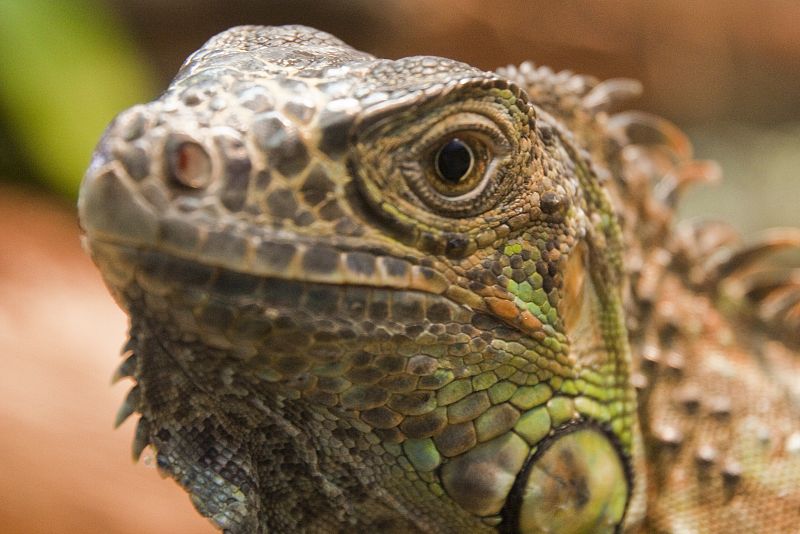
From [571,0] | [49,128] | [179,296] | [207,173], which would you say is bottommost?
[179,296]

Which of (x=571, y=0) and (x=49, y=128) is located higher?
(x=571, y=0)

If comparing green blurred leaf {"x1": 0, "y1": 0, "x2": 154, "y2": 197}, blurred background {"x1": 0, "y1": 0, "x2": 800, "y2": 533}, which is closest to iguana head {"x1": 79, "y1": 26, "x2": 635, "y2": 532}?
blurred background {"x1": 0, "y1": 0, "x2": 800, "y2": 533}

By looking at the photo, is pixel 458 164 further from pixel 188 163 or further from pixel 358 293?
pixel 188 163

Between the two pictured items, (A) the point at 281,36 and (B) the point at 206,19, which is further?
(B) the point at 206,19

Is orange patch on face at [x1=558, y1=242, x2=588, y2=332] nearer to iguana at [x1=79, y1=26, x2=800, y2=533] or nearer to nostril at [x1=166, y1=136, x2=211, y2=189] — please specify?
iguana at [x1=79, y1=26, x2=800, y2=533]

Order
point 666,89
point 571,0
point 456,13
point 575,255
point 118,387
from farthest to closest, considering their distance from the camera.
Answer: point 666,89 → point 571,0 → point 456,13 → point 118,387 → point 575,255

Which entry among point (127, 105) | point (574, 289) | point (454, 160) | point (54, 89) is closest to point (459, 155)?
point (454, 160)

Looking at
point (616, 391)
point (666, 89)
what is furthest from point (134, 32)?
point (616, 391)

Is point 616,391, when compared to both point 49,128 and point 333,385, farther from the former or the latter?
point 49,128
